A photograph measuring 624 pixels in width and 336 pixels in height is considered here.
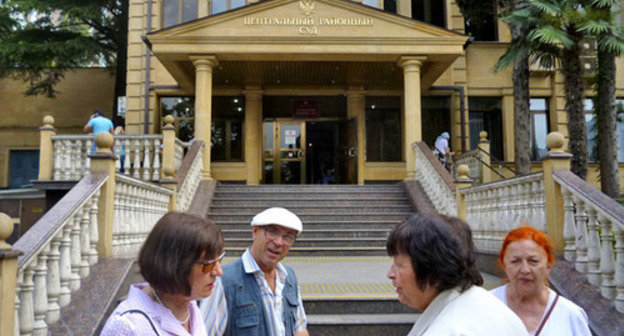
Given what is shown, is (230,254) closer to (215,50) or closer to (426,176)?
(426,176)

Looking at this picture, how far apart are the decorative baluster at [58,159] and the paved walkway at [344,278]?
184 inches

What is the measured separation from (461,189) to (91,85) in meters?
19.1

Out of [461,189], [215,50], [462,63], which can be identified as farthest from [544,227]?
[462,63]

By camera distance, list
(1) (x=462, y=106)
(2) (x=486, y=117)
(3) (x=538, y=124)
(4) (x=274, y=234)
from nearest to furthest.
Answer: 1. (4) (x=274, y=234)
2. (1) (x=462, y=106)
3. (3) (x=538, y=124)
4. (2) (x=486, y=117)

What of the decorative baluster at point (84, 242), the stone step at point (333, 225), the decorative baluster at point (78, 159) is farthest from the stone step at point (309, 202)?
the decorative baluster at point (84, 242)

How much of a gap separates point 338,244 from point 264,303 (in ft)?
23.2

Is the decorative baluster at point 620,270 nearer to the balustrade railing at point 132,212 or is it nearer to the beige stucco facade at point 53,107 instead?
the balustrade railing at point 132,212

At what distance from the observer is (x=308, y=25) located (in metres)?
13.1

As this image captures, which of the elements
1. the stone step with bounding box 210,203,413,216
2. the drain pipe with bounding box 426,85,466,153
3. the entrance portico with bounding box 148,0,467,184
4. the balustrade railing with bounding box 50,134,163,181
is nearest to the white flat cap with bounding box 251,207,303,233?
the stone step with bounding box 210,203,413,216

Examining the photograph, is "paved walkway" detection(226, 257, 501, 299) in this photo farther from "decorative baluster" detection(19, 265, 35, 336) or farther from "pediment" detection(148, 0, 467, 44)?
"pediment" detection(148, 0, 467, 44)

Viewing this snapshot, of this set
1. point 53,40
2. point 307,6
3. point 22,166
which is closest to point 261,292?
point 307,6

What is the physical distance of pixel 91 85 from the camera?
22031 mm

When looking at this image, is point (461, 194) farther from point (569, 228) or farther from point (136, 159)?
point (136, 159)

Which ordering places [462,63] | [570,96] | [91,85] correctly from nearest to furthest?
[570,96], [462,63], [91,85]
